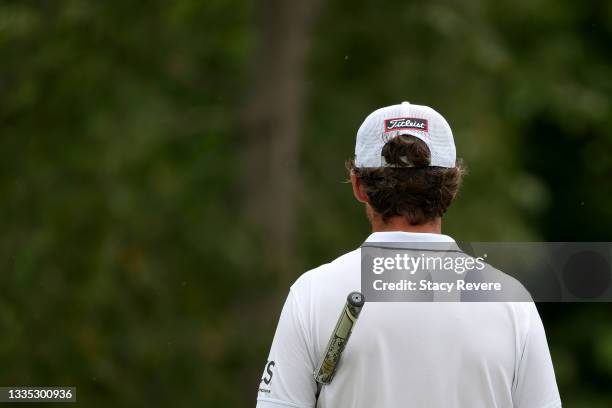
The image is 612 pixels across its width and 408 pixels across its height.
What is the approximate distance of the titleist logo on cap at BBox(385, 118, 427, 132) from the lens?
9.40ft

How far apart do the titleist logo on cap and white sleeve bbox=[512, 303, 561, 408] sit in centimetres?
48

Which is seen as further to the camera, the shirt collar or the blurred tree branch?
the blurred tree branch

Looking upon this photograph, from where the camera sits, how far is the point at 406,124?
9.42 feet

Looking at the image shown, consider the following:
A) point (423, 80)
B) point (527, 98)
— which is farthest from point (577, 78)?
point (423, 80)

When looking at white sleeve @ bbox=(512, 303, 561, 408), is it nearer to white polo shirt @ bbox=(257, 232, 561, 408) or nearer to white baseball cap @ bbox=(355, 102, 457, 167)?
Answer: white polo shirt @ bbox=(257, 232, 561, 408)

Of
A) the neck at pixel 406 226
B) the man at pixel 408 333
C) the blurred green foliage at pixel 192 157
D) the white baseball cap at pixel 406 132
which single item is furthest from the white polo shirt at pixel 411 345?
the blurred green foliage at pixel 192 157

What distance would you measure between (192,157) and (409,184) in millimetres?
9923

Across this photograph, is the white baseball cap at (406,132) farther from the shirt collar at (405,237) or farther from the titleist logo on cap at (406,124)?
the shirt collar at (405,237)

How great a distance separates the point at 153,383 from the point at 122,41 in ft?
10.0

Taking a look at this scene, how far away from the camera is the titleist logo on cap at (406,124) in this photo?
2.87 m

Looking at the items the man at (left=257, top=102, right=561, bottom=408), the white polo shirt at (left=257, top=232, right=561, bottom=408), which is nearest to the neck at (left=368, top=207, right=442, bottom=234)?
the man at (left=257, top=102, right=561, bottom=408)

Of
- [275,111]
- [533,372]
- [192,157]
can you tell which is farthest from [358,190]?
[192,157]

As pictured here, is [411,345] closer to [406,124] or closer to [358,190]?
[358,190]

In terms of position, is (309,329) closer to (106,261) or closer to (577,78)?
(106,261)
